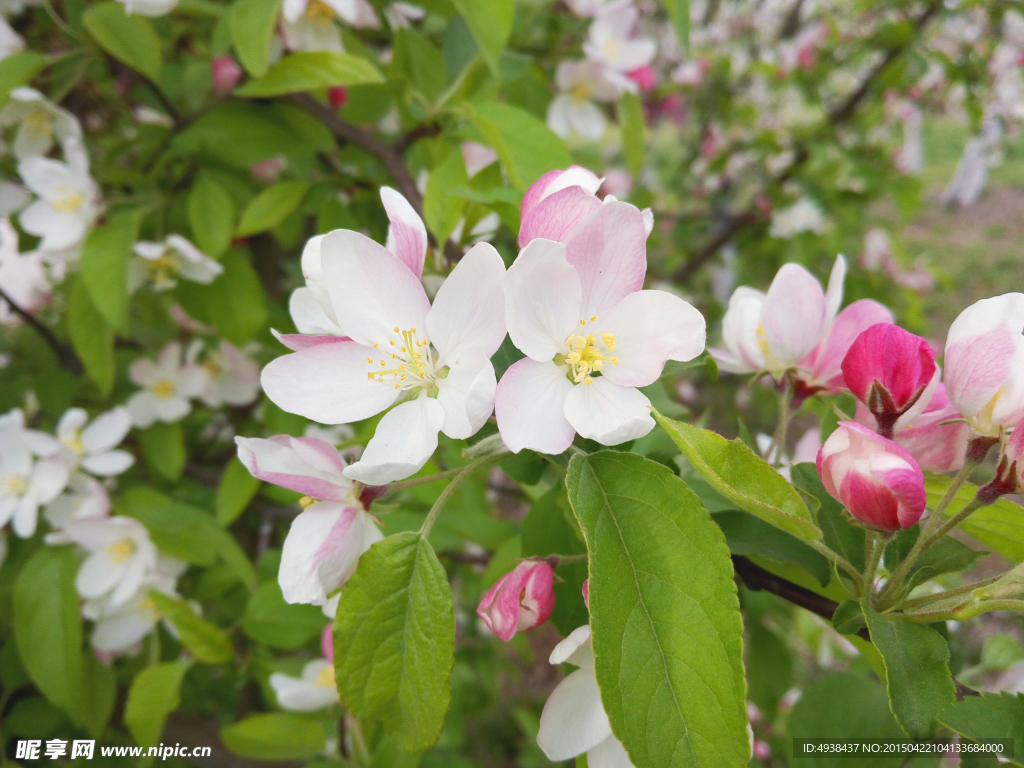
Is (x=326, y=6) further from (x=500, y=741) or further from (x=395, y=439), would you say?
(x=500, y=741)

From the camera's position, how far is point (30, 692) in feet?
4.80

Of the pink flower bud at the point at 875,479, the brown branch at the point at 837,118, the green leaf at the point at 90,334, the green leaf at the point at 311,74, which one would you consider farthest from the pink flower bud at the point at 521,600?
Answer: the brown branch at the point at 837,118

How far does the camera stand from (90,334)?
1162 mm

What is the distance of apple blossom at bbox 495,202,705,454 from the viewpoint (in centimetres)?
50

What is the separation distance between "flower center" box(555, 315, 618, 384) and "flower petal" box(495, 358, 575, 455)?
1 centimetres

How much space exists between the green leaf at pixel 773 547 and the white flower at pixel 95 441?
47.4 inches

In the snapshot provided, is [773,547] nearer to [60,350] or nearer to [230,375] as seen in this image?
[230,375]

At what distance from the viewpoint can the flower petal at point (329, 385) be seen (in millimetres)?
551

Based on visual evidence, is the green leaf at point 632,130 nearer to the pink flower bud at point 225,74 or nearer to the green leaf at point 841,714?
the pink flower bud at point 225,74

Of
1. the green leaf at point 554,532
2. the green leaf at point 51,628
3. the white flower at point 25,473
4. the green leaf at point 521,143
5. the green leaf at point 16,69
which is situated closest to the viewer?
the green leaf at point 554,532

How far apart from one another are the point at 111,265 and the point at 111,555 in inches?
21.8

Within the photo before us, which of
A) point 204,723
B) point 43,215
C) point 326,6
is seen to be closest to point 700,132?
point 326,6

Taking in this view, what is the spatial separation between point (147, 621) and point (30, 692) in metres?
0.47

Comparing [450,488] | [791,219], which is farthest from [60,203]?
[791,219]
